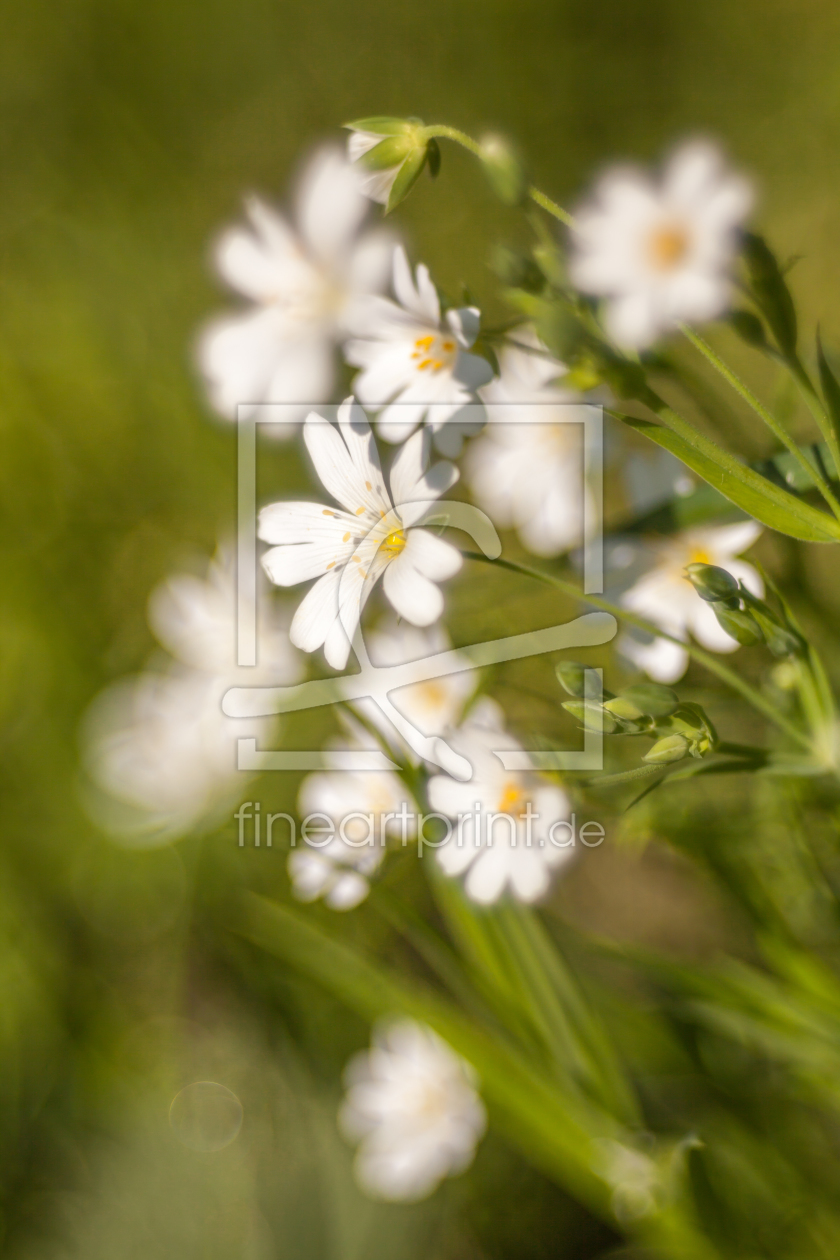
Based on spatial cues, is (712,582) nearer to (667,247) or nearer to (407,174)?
(407,174)

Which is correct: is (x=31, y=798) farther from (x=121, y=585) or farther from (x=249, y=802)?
(x=249, y=802)

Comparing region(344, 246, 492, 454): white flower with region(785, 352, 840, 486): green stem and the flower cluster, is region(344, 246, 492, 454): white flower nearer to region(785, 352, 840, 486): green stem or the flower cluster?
the flower cluster

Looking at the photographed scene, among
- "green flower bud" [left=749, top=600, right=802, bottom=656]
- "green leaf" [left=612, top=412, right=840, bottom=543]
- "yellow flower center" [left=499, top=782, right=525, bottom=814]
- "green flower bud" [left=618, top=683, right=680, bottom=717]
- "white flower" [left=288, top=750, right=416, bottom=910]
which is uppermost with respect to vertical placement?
"green leaf" [left=612, top=412, right=840, bottom=543]

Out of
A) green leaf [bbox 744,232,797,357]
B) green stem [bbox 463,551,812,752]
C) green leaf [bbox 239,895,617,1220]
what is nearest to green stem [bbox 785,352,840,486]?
green leaf [bbox 744,232,797,357]

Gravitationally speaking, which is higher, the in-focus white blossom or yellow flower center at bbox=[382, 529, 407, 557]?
yellow flower center at bbox=[382, 529, 407, 557]

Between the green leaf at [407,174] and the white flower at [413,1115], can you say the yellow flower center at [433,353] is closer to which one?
the green leaf at [407,174]

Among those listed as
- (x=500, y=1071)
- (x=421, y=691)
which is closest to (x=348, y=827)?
(x=421, y=691)
